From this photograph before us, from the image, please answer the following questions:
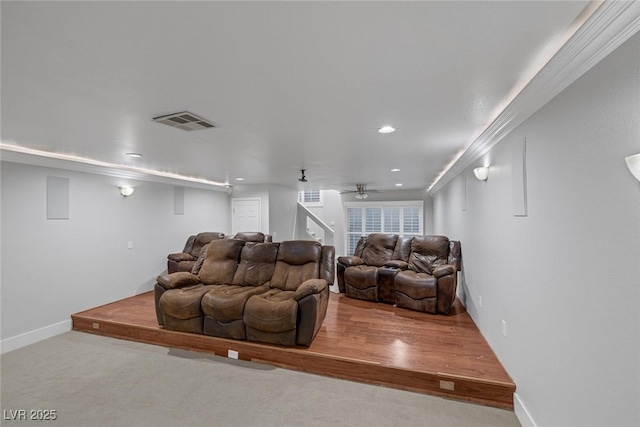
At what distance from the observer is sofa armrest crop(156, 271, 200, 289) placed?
3598mm

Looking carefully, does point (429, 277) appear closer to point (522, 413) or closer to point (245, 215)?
point (522, 413)

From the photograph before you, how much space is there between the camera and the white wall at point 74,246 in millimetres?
3414

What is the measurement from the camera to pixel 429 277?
421 centimetres

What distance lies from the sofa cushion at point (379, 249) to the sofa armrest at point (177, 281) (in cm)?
314

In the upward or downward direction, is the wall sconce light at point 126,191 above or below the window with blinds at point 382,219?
above

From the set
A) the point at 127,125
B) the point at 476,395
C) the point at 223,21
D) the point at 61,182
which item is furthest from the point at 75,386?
the point at 476,395

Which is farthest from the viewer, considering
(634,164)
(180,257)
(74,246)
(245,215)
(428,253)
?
(245,215)

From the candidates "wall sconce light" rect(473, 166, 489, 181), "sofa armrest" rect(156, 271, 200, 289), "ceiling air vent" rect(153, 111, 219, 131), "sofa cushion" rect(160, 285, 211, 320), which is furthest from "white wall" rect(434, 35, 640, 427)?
"sofa armrest" rect(156, 271, 200, 289)

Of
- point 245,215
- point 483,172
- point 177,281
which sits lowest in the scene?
point 177,281

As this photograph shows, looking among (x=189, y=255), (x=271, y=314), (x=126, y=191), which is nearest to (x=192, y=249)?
(x=189, y=255)

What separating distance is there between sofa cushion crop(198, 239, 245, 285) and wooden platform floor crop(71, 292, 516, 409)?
85cm

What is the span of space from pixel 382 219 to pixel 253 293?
19.7 ft

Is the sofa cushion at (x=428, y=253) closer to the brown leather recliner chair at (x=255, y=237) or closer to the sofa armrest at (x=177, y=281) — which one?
the brown leather recliner chair at (x=255, y=237)

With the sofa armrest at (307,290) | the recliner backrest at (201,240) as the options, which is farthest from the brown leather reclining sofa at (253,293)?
the recliner backrest at (201,240)
